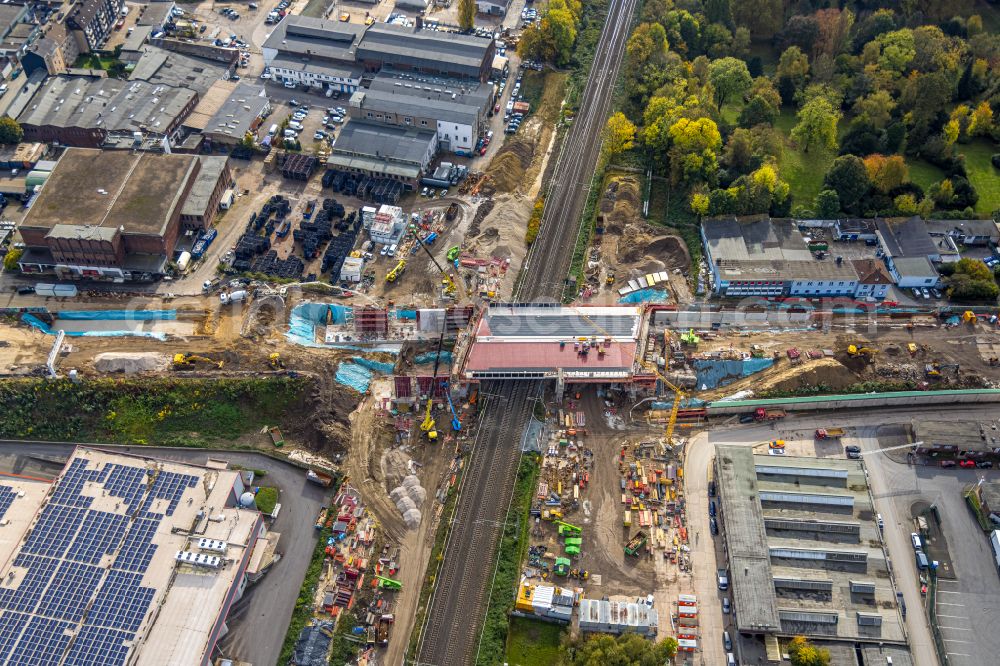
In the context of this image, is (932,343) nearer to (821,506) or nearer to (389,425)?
(821,506)

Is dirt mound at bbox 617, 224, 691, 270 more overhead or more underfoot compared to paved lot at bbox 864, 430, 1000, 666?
more overhead

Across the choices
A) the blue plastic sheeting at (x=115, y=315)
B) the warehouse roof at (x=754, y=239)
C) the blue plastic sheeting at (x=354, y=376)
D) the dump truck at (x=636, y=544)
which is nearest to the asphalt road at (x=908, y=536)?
the dump truck at (x=636, y=544)

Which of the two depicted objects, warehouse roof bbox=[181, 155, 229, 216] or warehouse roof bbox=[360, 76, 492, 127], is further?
warehouse roof bbox=[360, 76, 492, 127]

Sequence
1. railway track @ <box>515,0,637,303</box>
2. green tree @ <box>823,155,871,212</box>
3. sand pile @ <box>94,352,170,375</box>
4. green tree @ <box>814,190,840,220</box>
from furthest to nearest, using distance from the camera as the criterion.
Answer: green tree @ <box>823,155,871,212</box>
green tree @ <box>814,190,840,220</box>
railway track @ <box>515,0,637,303</box>
sand pile @ <box>94,352,170,375</box>

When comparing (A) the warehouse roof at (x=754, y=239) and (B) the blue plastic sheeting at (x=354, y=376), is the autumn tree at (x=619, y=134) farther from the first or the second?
(B) the blue plastic sheeting at (x=354, y=376)

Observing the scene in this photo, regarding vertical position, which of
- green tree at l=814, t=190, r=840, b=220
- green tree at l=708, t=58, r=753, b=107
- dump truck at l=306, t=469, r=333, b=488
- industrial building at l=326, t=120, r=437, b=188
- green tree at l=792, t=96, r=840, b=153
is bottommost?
dump truck at l=306, t=469, r=333, b=488

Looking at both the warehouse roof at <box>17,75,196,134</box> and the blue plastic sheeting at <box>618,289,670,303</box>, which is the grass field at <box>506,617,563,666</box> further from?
the warehouse roof at <box>17,75,196,134</box>

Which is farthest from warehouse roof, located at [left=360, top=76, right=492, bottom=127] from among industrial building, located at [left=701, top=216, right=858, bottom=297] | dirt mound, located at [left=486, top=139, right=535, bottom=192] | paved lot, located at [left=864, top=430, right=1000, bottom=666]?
paved lot, located at [left=864, top=430, right=1000, bottom=666]

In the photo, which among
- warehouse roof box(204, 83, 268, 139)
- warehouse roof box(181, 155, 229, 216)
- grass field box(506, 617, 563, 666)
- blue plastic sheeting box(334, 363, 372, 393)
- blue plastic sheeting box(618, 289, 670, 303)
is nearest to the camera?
grass field box(506, 617, 563, 666)
